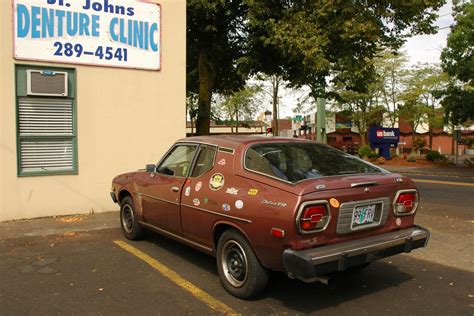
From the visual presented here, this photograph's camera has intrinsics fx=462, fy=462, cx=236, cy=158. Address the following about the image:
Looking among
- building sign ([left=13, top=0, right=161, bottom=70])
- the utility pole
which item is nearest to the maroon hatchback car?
building sign ([left=13, top=0, right=161, bottom=70])

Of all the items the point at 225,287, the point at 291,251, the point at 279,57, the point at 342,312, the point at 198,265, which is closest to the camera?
the point at 291,251

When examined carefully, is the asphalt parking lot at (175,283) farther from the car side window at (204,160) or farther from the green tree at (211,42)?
the green tree at (211,42)

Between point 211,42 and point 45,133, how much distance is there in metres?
9.08

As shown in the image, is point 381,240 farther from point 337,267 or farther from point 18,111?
point 18,111

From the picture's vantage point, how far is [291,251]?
3938mm

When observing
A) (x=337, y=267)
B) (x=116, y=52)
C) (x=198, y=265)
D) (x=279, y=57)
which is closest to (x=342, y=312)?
(x=337, y=267)

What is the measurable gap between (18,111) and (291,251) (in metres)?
6.21

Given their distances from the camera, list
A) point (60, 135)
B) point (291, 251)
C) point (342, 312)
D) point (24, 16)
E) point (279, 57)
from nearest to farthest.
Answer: point (291, 251) < point (342, 312) < point (24, 16) < point (60, 135) < point (279, 57)

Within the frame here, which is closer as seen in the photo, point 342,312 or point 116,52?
point 342,312

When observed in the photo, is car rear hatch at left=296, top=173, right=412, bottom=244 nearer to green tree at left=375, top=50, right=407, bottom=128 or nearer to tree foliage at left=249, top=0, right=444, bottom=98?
tree foliage at left=249, top=0, right=444, bottom=98

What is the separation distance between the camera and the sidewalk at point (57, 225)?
7381 mm

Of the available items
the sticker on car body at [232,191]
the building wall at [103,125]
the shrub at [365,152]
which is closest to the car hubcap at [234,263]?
the sticker on car body at [232,191]

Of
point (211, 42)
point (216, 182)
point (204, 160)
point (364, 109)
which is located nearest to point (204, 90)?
point (211, 42)

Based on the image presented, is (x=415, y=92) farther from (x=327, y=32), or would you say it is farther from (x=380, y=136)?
(x=327, y=32)
